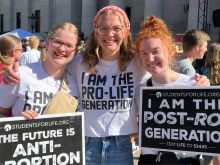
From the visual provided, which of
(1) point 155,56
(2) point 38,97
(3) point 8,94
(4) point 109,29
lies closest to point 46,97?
(2) point 38,97

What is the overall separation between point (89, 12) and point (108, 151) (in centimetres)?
3088

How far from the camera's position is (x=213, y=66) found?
5539mm

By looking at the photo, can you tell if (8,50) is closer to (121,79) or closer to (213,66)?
(121,79)

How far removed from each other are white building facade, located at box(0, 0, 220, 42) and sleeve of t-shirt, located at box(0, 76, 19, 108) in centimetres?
1865

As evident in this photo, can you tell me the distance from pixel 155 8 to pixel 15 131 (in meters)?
26.5

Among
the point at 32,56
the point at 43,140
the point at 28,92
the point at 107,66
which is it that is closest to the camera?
the point at 43,140

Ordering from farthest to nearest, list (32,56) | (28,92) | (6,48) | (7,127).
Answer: (32,56), (6,48), (28,92), (7,127)

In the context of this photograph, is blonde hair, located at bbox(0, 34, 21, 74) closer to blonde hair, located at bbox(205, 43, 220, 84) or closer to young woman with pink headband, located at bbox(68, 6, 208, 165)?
young woman with pink headband, located at bbox(68, 6, 208, 165)

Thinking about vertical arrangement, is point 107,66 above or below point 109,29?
below

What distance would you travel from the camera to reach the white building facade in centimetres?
2496

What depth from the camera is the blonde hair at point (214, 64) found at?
547 cm

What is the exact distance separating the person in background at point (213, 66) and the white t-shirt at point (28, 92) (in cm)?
310

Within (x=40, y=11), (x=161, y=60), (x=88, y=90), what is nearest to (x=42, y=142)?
(x=88, y=90)

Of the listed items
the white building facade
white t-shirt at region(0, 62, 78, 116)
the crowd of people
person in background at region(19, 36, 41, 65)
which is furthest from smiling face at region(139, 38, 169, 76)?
the white building facade
